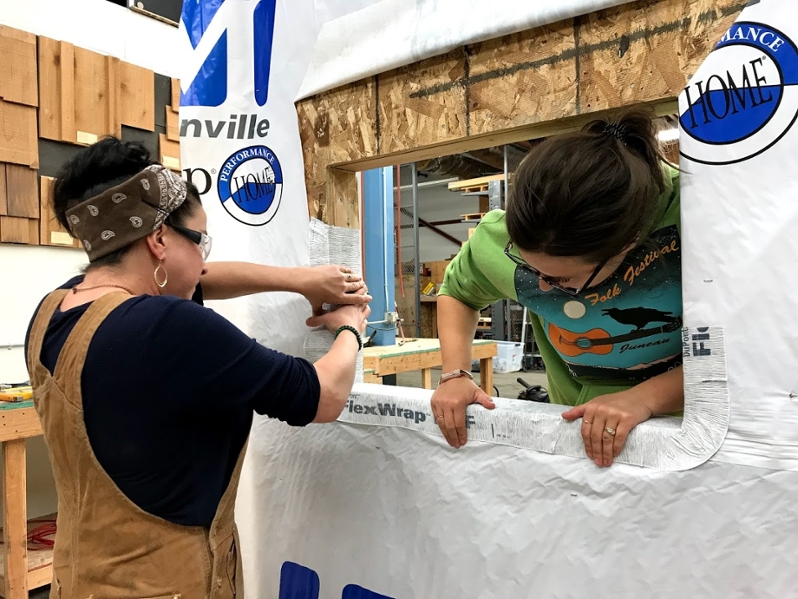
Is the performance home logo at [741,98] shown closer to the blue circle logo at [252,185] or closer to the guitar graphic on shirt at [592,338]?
the guitar graphic on shirt at [592,338]

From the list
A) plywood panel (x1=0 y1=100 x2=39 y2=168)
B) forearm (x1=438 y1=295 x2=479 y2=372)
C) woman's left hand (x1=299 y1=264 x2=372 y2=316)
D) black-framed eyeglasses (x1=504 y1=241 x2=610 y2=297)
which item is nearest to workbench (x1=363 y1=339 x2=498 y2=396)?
forearm (x1=438 y1=295 x2=479 y2=372)

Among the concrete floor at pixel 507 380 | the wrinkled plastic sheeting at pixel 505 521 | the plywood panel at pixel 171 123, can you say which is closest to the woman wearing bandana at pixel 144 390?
the wrinkled plastic sheeting at pixel 505 521

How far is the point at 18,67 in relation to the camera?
101 inches

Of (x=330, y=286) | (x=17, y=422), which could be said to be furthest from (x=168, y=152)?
(x=330, y=286)

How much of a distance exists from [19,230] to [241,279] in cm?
191

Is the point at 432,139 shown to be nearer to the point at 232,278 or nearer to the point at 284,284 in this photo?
the point at 284,284

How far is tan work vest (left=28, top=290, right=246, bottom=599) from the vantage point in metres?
0.87

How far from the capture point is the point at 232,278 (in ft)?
4.17

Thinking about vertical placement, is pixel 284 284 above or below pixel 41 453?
above

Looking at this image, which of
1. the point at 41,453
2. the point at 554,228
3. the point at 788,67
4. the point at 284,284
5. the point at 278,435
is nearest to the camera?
the point at 788,67

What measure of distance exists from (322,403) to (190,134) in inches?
36.6

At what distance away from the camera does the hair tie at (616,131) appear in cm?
93

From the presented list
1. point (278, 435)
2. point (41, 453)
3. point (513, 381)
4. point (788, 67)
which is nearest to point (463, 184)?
point (513, 381)

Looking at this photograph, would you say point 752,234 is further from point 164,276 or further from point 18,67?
point 18,67
